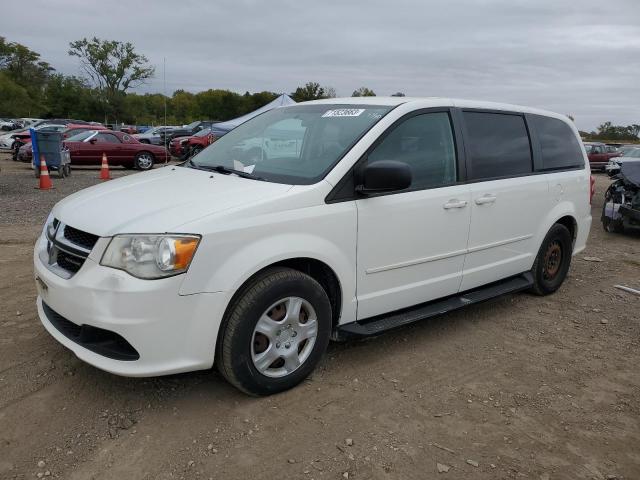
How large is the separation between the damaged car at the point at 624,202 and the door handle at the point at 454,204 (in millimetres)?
5974

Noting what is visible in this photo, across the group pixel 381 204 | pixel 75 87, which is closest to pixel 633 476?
pixel 381 204

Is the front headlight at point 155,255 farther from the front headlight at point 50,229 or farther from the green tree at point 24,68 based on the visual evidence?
the green tree at point 24,68

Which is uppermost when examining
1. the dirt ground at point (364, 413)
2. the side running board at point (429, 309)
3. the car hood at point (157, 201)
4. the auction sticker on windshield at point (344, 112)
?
the auction sticker on windshield at point (344, 112)

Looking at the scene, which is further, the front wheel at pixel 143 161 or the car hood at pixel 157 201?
the front wheel at pixel 143 161

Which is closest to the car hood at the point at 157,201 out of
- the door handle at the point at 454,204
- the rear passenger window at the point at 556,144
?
the door handle at the point at 454,204

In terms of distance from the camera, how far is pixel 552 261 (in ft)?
17.1

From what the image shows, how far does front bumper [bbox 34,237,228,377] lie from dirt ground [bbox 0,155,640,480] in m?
0.37

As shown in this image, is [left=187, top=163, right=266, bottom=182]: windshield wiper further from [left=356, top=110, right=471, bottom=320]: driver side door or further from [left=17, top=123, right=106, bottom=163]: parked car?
[left=17, top=123, right=106, bottom=163]: parked car

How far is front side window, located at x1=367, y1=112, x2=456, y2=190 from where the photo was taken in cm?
359

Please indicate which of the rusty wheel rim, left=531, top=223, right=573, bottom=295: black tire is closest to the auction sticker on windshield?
left=531, top=223, right=573, bottom=295: black tire

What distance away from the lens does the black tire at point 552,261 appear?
196 inches

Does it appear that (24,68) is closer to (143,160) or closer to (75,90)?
(75,90)

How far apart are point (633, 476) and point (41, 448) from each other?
115 inches

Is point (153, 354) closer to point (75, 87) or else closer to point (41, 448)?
point (41, 448)
